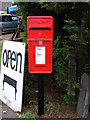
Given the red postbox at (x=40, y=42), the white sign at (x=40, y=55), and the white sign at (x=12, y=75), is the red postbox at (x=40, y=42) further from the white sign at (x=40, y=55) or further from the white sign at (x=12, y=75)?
the white sign at (x=12, y=75)

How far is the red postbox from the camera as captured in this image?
2.64 metres

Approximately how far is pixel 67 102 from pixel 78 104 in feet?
0.88

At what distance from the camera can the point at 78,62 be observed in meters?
3.58

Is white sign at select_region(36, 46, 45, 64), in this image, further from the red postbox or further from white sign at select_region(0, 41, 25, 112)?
white sign at select_region(0, 41, 25, 112)

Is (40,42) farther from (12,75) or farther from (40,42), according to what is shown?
(12,75)

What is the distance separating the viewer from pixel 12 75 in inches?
129

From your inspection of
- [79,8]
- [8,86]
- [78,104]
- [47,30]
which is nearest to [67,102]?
[78,104]

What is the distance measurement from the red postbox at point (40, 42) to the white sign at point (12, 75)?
0.36 m

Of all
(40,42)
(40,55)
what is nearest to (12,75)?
(40,55)

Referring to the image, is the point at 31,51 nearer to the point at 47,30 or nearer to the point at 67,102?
the point at 47,30

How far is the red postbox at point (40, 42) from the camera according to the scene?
2.64m

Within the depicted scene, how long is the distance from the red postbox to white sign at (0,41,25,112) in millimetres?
363

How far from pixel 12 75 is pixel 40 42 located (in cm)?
101

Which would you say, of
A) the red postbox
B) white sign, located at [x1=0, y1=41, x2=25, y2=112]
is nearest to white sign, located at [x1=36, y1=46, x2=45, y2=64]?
the red postbox
